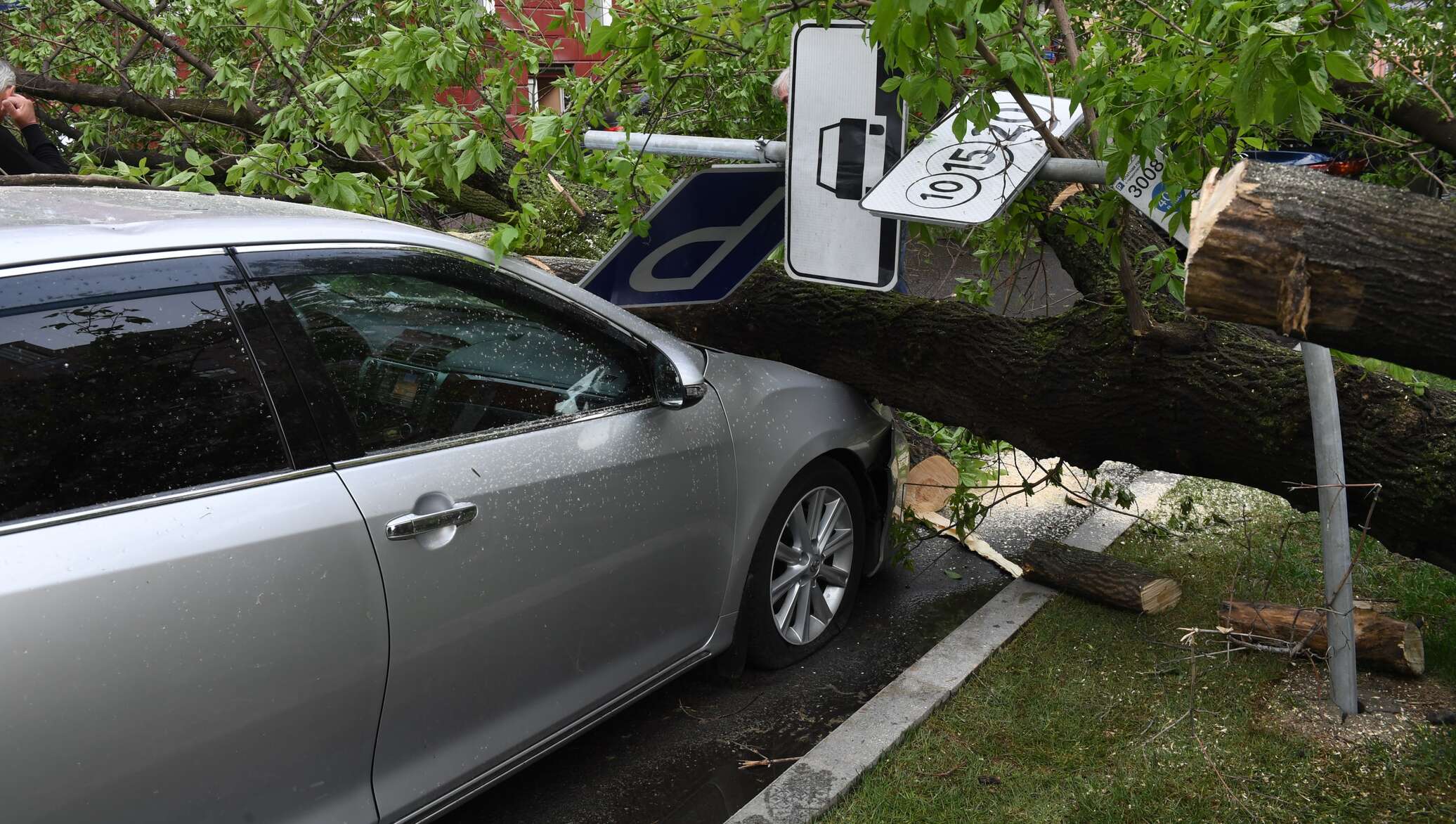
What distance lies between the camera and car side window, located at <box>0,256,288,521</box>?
207 centimetres

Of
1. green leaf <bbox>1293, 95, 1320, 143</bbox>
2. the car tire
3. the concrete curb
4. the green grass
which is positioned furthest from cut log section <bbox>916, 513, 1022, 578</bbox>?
green leaf <bbox>1293, 95, 1320, 143</bbox>

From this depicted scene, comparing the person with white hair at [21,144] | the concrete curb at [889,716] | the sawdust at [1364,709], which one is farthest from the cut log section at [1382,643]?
the person with white hair at [21,144]

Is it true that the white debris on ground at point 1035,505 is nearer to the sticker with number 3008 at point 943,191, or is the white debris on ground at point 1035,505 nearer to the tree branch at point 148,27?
the sticker with number 3008 at point 943,191

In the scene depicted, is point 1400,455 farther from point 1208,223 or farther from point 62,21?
point 62,21

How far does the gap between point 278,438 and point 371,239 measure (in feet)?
2.03

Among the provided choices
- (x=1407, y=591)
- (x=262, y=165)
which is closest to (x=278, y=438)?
(x=262, y=165)

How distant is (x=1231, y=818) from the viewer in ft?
9.62

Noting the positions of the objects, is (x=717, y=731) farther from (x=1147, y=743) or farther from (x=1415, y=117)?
(x=1415, y=117)

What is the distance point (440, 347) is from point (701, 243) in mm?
1506

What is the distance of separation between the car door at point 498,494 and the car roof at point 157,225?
0.20ft

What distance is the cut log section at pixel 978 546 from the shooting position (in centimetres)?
498

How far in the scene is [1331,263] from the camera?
6.90ft

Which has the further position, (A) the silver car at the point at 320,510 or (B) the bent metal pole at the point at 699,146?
(B) the bent metal pole at the point at 699,146

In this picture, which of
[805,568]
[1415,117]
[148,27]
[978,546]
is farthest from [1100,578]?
[148,27]
